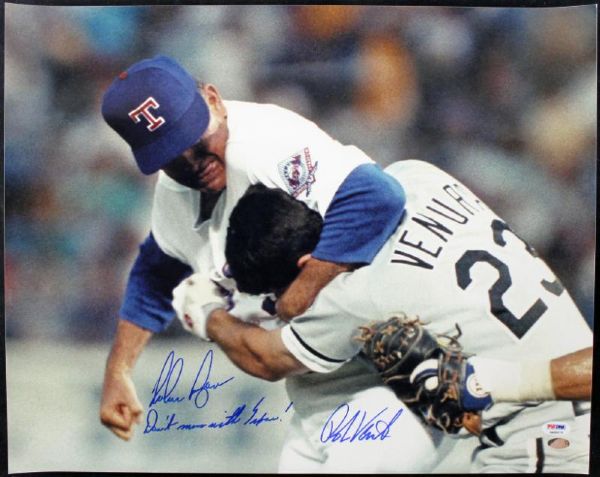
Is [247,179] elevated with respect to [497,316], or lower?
elevated

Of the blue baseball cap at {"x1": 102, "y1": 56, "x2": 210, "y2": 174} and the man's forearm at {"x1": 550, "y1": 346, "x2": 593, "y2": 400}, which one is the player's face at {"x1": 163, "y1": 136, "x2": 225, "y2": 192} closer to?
the blue baseball cap at {"x1": 102, "y1": 56, "x2": 210, "y2": 174}

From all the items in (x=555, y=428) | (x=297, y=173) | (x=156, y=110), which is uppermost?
(x=156, y=110)

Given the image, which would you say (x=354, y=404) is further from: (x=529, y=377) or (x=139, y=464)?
(x=139, y=464)

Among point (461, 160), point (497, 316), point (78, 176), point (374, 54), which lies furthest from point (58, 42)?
point (497, 316)
